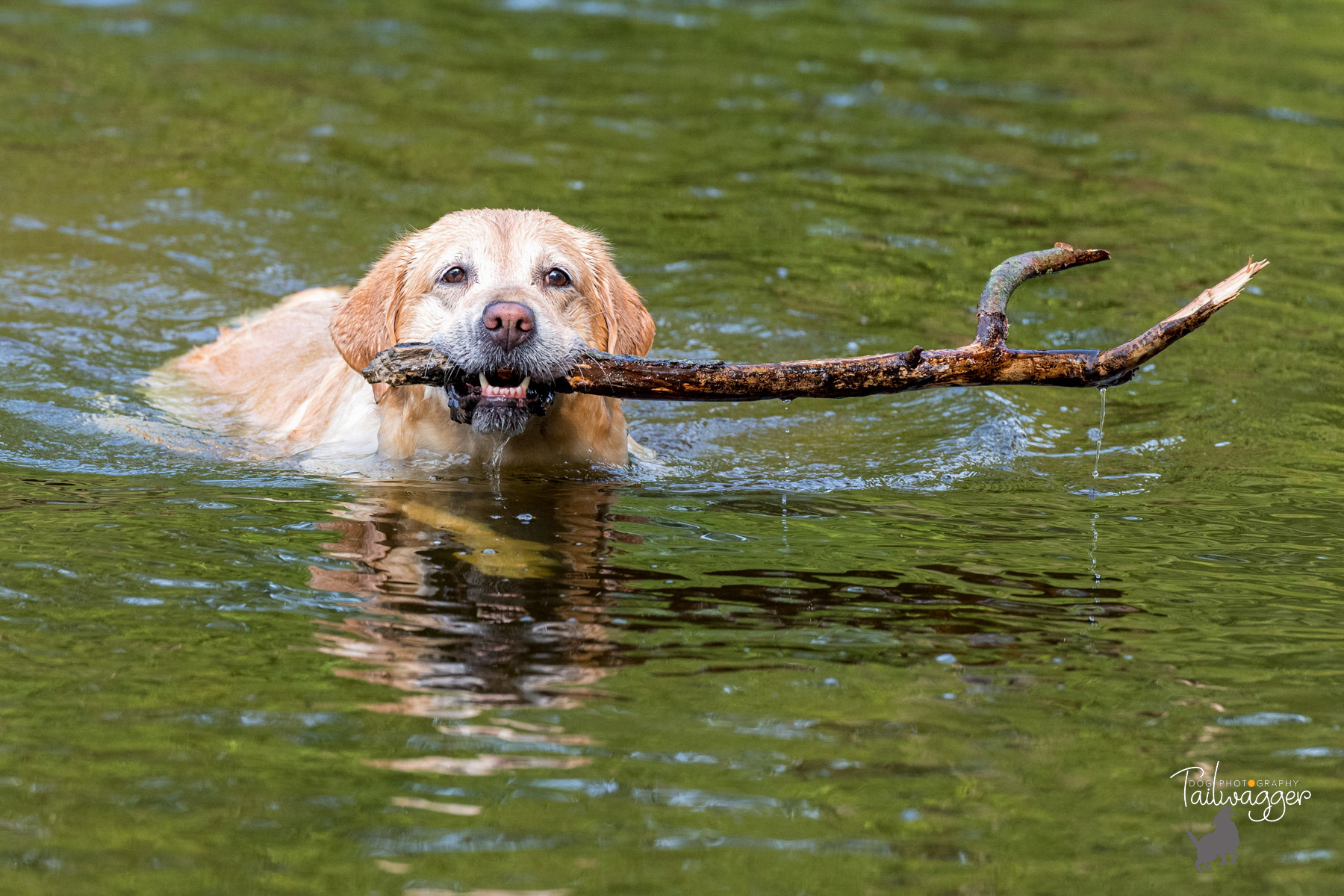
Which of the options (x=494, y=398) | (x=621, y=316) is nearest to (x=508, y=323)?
(x=494, y=398)

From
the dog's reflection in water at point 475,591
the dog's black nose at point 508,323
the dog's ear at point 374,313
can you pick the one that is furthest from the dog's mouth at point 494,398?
the dog's ear at point 374,313

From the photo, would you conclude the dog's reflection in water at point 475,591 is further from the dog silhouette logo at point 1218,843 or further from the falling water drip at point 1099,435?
the falling water drip at point 1099,435

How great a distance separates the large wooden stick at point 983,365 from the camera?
561 cm

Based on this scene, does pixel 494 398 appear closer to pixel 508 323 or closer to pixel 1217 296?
pixel 508 323

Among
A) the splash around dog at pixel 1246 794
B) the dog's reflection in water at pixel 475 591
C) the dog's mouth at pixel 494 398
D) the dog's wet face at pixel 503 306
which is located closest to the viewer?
the splash around dog at pixel 1246 794

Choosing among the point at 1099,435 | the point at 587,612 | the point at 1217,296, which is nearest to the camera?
the point at 587,612

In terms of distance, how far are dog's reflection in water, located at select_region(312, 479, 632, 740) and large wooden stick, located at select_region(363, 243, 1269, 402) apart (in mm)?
877

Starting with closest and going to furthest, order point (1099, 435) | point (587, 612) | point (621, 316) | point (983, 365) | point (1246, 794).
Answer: point (1246, 794) < point (587, 612) < point (983, 365) < point (621, 316) < point (1099, 435)

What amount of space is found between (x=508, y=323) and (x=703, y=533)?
48.0 inches

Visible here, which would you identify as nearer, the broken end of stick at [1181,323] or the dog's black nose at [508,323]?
the broken end of stick at [1181,323]

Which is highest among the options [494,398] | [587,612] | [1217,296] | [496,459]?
[1217,296]

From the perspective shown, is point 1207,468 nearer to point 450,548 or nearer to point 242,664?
point 450,548

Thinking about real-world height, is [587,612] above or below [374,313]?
below

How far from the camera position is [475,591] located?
5652 mm
